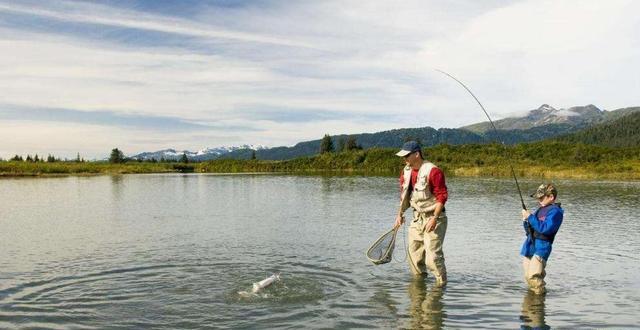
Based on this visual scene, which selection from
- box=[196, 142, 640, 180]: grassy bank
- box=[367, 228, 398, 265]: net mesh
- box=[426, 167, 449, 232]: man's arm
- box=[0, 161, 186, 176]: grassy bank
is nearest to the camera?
box=[426, 167, 449, 232]: man's arm

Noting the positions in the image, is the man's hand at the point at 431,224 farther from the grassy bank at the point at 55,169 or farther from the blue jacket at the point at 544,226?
the grassy bank at the point at 55,169

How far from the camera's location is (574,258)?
13.1m

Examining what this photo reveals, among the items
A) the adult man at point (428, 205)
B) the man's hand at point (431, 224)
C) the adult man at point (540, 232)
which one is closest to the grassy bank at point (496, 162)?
the adult man at point (428, 205)

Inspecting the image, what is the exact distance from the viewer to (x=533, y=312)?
8.34 meters

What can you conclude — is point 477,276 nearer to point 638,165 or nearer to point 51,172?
point 638,165

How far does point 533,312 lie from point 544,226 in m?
1.47

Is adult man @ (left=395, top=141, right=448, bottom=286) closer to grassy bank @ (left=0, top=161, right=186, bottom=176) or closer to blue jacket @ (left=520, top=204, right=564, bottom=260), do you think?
blue jacket @ (left=520, top=204, right=564, bottom=260)

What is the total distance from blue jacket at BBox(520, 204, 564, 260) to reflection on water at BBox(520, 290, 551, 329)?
0.70 metres

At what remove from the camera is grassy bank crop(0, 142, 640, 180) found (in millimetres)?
65875

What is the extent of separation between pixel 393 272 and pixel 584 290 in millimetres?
3695

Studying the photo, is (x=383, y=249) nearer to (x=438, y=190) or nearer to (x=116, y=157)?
(x=438, y=190)

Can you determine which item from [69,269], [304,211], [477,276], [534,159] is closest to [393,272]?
[477,276]

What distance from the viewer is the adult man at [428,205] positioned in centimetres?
958

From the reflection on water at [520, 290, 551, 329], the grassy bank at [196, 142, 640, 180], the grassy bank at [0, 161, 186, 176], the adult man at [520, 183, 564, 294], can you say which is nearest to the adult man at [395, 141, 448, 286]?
the adult man at [520, 183, 564, 294]
